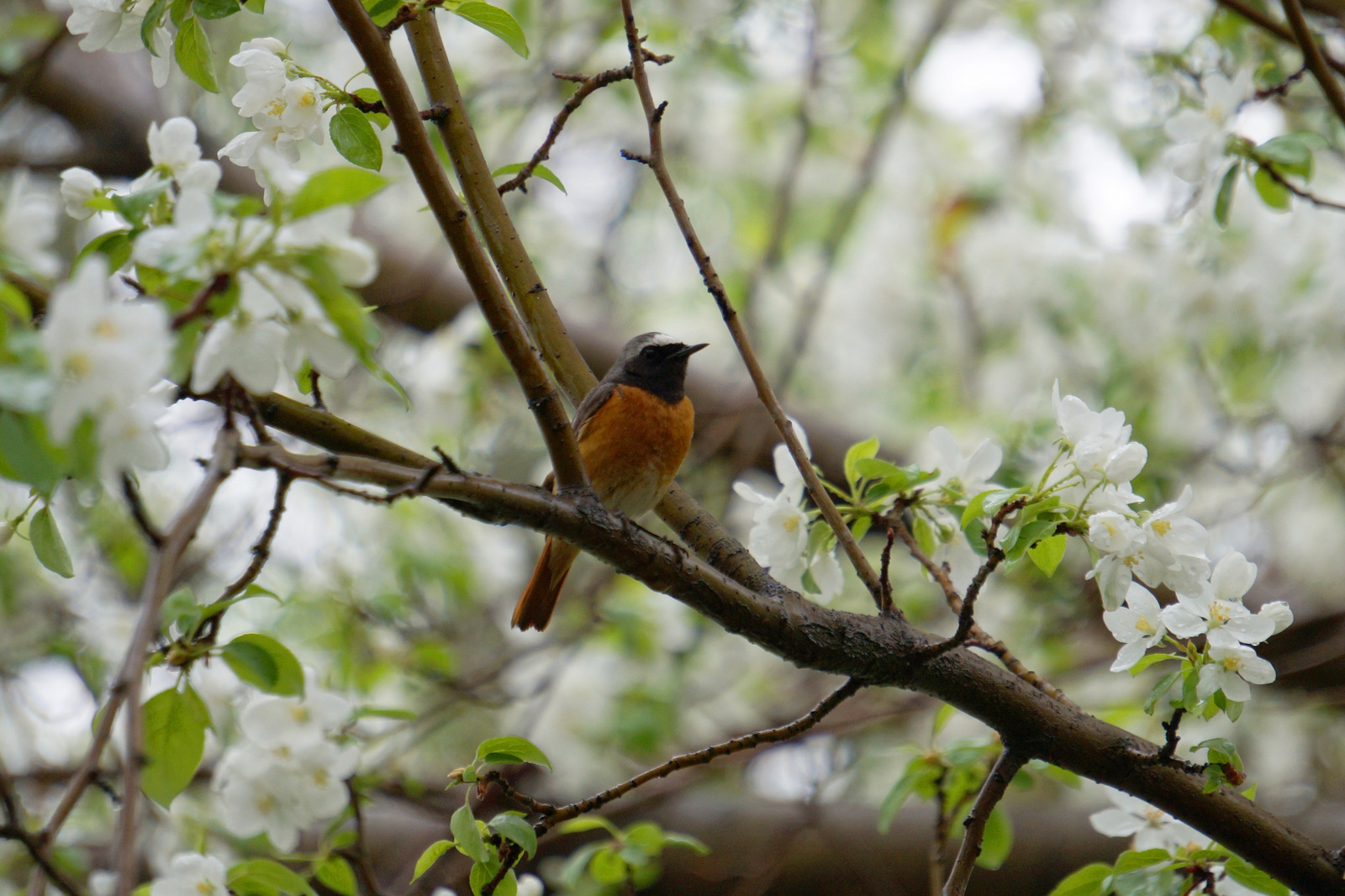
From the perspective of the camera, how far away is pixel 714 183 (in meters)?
7.86

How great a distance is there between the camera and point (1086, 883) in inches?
82.1

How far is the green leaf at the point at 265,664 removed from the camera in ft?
5.33

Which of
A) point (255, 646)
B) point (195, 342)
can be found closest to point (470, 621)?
point (255, 646)

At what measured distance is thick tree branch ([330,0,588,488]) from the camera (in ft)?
5.61

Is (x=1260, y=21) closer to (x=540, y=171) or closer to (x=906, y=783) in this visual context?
(x=540, y=171)

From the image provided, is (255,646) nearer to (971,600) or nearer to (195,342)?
(195,342)

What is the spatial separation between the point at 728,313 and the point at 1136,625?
3.42 ft

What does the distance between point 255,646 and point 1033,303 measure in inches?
219

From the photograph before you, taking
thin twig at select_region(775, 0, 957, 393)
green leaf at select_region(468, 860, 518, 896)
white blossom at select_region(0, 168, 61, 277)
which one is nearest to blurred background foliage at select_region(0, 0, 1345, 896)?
thin twig at select_region(775, 0, 957, 393)

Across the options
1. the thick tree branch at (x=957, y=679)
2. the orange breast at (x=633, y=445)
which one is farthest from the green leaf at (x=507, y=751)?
the orange breast at (x=633, y=445)

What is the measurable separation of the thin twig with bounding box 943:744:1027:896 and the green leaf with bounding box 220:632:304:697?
1307 millimetres

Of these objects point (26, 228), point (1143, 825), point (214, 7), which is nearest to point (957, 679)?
point (1143, 825)

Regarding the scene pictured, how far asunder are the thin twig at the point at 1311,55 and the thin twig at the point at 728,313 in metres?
1.61

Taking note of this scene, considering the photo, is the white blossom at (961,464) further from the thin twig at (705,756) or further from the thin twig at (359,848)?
the thin twig at (359,848)
